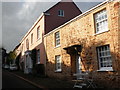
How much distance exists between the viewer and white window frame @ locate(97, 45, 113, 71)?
1000 centimetres

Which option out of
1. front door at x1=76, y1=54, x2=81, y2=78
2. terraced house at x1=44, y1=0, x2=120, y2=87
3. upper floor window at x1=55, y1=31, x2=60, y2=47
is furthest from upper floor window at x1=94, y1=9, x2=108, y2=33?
upper floor window at x1=55, y1=31, x2=60, y2=47

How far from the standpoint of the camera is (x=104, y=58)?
410 inches

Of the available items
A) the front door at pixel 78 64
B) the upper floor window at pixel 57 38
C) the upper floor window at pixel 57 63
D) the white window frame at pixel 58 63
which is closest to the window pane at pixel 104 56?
the front door at pixel 78 64

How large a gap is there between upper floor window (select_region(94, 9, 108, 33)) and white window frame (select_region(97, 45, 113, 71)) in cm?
123

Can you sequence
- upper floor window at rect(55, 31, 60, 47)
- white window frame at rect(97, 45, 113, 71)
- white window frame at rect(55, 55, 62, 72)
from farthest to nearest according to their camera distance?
1. upper floor window at rect(55, 31, 60, 47)
2. white window frame at rect(55, 55, 62, 72)
3. white window frame at rect(97, 45, 113, 71)

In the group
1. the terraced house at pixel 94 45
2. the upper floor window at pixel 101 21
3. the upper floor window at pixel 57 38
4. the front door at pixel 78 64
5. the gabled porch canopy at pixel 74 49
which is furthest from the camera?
the upper floor window at pixel 57 38

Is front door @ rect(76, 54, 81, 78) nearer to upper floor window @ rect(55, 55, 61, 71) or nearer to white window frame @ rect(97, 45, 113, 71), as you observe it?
white window frame @ rect(97, 45, 113, 71)

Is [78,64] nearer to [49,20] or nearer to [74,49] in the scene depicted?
[74,49]

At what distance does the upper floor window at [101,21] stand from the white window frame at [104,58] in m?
1.23

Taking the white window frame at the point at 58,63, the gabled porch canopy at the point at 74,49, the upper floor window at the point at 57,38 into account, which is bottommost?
the white window frame at the point at 58,63

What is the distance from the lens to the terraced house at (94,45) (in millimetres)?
9508

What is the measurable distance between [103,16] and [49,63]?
874 cm

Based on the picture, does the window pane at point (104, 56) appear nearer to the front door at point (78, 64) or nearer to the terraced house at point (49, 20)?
the front door at point (78, 64)

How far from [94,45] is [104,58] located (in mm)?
1139
